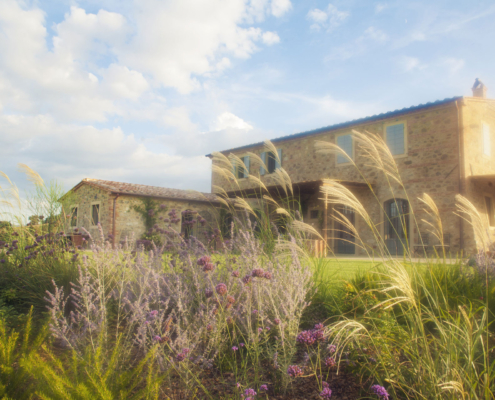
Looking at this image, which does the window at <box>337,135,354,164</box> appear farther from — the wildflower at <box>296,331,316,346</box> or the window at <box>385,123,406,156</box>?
the wildflower at <box>296,331,316,346</box>

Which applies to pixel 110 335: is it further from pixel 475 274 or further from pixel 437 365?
pixel 475 274

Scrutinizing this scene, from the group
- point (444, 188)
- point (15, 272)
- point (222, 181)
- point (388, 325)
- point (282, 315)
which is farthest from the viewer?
point (222, 181)

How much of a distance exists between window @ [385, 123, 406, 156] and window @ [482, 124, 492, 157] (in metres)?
2.80

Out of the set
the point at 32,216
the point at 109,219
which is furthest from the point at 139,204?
the point at 32,216

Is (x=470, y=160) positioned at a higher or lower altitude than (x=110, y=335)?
higher

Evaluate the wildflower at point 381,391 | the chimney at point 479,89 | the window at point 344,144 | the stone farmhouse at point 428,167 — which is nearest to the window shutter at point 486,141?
the stone farmhouse at point 428,167

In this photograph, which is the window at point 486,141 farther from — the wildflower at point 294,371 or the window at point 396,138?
the wildflower at point 294,371

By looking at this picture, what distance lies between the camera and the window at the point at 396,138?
495 inches

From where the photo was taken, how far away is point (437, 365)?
169 cm

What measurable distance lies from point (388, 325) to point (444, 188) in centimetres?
1063

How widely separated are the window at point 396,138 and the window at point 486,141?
9.19ft

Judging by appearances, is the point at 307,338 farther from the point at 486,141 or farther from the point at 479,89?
the point at 479,89

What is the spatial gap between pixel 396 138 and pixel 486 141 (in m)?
3.21

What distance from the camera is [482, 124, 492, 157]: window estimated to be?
1258 cm
